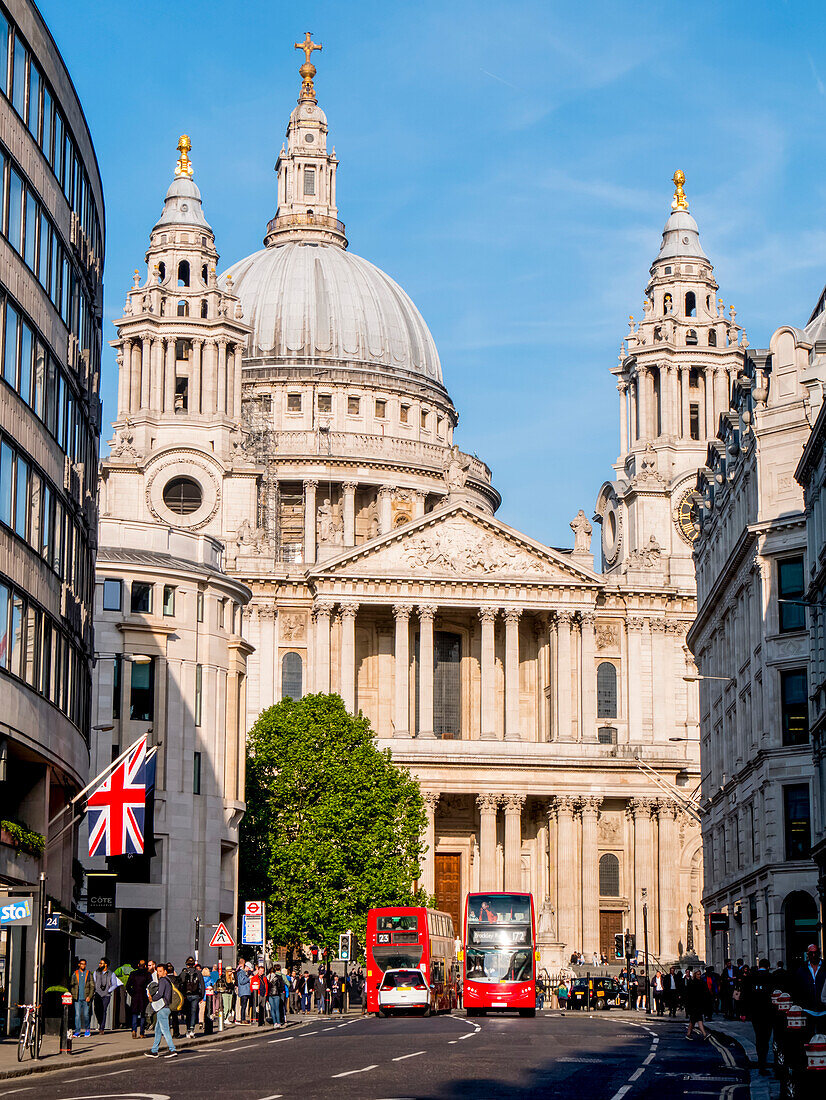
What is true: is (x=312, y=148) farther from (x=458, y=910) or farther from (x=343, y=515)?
(x=458, y=910)

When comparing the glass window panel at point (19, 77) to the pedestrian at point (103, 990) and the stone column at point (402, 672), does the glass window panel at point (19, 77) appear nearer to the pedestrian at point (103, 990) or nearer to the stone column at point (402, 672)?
the pedestrian at point (103, 990)

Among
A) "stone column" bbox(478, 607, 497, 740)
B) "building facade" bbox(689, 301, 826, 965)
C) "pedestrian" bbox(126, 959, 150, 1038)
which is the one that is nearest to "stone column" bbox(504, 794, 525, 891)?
"stone column" bbox(478, 607, 497, 740)

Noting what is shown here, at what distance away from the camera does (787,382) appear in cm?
6756

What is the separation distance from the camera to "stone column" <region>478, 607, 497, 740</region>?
4513 inches

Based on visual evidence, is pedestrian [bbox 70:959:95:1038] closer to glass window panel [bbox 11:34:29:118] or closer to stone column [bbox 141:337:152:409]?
glass window panel [bbox 11:34:29:118]

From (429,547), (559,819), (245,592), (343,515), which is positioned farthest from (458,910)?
(245,592)

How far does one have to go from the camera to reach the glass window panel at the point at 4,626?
42.3 m

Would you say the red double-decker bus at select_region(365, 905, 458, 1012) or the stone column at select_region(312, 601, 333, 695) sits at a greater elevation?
the stone column at select_region(312, 601, 333, 695)

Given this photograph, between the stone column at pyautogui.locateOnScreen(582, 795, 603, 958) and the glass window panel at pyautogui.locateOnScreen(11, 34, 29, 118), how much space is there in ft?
242

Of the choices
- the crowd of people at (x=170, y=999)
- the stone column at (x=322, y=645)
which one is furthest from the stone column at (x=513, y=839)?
the crowd of people at (x=170, y=999)

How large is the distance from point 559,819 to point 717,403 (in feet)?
Answer: 97.0

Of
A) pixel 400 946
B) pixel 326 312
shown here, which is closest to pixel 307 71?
pixel 326 312

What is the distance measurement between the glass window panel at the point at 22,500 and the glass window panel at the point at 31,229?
4.82 m

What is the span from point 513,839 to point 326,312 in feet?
177
